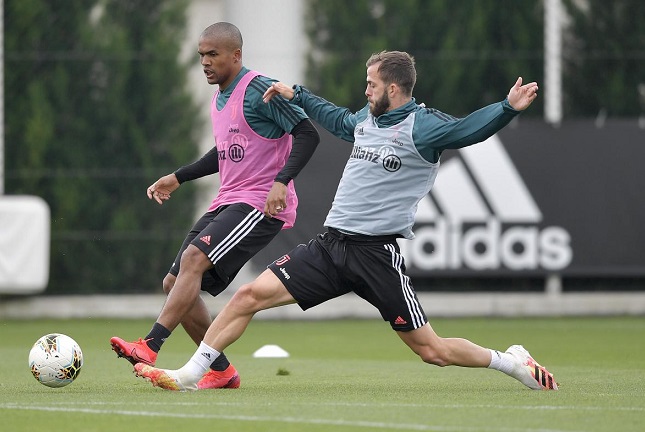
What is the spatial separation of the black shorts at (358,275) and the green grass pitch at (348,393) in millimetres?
515

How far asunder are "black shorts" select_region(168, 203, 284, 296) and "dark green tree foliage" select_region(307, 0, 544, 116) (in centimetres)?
879

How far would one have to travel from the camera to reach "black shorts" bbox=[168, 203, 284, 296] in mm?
8508

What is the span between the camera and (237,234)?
858 centimetres

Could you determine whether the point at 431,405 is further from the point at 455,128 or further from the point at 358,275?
the point at 455,128

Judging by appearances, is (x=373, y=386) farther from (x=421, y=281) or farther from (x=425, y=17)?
(x=425, y=17)

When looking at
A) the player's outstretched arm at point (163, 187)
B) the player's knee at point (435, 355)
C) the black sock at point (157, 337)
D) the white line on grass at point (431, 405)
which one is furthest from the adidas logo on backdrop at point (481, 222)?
the white line on grass at point (431, 405)

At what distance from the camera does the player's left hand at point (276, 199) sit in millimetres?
8328

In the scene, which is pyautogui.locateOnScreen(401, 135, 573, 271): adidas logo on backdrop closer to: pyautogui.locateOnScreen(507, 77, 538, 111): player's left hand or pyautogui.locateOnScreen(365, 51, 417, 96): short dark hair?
pyautogui.locateOnScreen(365, 51, 417, 96): short dark hair

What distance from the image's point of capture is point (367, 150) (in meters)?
8.31

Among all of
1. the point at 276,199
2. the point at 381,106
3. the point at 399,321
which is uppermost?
the point at 381,106

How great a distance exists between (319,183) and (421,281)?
5.86ft

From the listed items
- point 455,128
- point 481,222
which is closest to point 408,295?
point 455,128

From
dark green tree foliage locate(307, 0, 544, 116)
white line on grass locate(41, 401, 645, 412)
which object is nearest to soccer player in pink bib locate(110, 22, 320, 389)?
white line on grass locate(41, 401, 645, 412)

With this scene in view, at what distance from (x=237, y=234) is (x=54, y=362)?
53.4 inches
